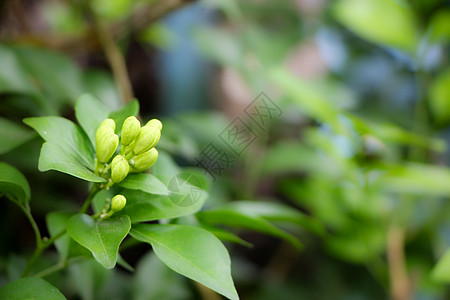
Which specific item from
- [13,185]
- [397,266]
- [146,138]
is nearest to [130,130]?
[146,138]

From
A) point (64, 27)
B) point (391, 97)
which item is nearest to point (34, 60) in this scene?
point (64, 27)

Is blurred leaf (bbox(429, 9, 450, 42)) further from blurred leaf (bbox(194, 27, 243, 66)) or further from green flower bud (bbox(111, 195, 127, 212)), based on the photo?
green flower bud (bbox(111, 195, 127, 212))

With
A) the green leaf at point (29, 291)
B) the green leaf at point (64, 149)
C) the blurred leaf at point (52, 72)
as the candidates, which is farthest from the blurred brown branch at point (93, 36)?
the green leaf at point (29, 291)

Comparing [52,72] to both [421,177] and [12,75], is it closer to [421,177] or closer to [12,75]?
[12,75]

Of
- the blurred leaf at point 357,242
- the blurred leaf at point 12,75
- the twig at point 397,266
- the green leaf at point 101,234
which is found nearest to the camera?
the green leaf at point 101,234

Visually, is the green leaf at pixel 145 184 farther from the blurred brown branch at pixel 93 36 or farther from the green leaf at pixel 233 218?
the blurred brown branch at pixel 93 36

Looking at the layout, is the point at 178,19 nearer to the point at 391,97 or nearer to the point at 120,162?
the point at 391,97

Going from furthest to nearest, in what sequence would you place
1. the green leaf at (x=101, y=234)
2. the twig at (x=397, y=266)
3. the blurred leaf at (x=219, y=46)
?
the blurred leaf at (x=219, y=46), the twig at (x=397, y=266), the green leaf at (x=101, y=234)
